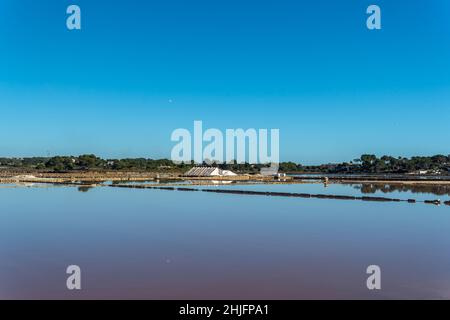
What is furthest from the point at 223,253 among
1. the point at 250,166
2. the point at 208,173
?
the point at 250,166

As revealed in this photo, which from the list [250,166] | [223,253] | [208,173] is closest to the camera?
[223,253]

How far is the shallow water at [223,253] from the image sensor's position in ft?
22.4

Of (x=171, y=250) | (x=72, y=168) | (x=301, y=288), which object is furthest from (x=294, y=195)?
(x=72, y=168)

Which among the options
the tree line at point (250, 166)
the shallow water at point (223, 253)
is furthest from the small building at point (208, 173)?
the shallow water at point (223, 253)

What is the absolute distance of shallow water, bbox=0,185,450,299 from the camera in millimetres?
6832

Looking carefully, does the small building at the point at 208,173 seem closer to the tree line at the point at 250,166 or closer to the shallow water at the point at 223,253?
the tree line at the point at 250,166

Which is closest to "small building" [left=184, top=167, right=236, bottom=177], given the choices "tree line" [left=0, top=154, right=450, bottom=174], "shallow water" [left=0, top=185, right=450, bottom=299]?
"tree line" [left=0, top=154, right=450, bottom=174]

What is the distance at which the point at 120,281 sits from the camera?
23.4ft

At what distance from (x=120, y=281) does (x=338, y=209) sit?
11854mm

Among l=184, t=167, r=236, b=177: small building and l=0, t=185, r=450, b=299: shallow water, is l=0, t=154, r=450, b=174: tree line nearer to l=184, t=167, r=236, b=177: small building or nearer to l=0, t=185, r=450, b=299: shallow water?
l=184, t=167, r=236, b=177: small building

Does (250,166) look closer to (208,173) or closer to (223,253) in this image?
(208,173)

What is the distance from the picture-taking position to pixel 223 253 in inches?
363

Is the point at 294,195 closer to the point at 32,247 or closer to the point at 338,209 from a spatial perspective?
→ the point at 338,209

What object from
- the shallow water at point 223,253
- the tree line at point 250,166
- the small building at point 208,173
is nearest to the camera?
the shallow water at point 223,253
